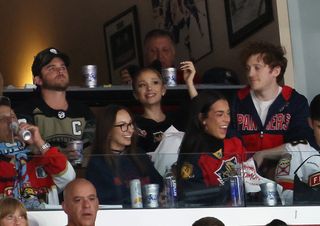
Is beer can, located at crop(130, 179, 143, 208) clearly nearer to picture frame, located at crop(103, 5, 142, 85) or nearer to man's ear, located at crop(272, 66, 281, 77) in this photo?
man's ear, located at crop(272, 66, 281, 77)

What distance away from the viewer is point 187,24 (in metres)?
11.7

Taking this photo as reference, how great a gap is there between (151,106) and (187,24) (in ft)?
8.76

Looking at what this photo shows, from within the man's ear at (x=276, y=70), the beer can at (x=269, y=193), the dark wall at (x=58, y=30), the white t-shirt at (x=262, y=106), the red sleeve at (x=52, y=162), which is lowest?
the beer can at (x=269, y=193)

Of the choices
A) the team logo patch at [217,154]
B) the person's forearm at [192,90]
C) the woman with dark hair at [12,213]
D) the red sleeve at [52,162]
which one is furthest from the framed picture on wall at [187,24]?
the woman with dark hair at [12,213]

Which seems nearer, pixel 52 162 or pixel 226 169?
pixel 52 162

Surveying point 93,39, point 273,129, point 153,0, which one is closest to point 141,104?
point 273,129

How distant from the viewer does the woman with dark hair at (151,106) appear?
9.02 metres

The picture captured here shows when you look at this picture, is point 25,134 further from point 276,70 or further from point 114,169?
point 276,70

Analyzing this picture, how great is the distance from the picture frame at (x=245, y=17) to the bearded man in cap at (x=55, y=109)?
1.91 m

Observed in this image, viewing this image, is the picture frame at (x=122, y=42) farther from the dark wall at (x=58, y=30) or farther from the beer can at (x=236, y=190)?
the beer can at (x=236, y=190)

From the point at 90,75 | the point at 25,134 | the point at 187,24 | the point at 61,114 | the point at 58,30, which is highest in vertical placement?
the point at 58,30

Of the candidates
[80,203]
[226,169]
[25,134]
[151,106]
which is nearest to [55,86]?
[151,106]

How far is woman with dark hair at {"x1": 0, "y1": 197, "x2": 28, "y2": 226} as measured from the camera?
23.9 feet

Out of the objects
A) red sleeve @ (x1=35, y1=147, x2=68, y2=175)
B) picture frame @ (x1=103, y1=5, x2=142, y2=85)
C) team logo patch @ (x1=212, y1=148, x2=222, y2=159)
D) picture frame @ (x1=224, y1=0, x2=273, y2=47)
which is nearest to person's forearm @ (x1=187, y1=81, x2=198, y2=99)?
team logo patch @ (x1=212, y1=148, x2=222, y2=159)
